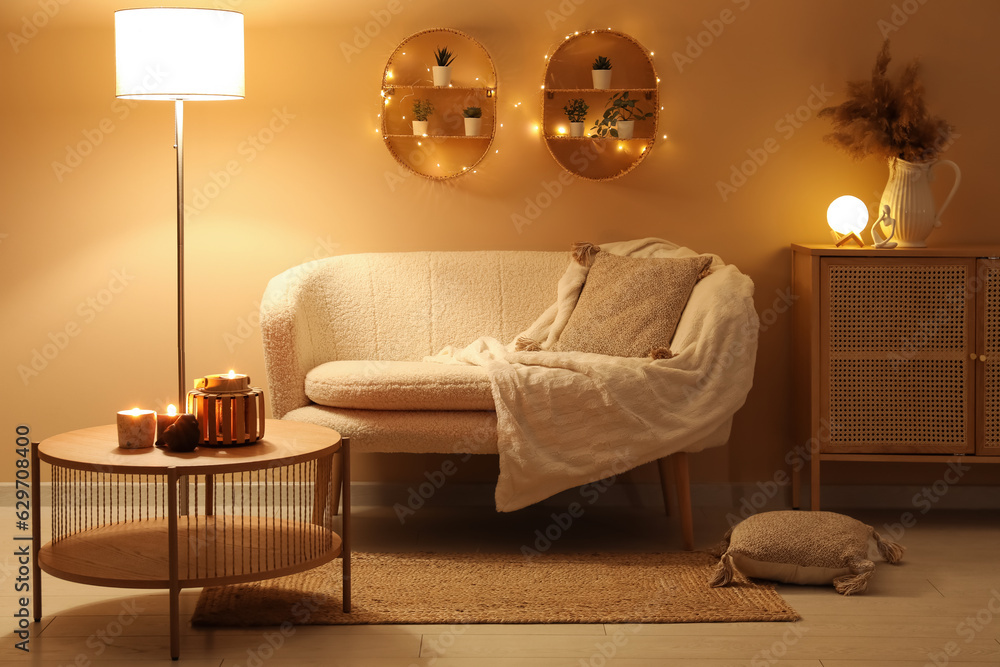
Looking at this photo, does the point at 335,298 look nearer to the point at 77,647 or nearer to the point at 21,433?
the point at 21,433

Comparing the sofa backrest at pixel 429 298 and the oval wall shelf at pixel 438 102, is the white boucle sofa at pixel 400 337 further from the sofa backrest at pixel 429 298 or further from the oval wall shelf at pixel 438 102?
the oval wall shelf at pixel 438 102

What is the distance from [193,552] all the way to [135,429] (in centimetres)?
31

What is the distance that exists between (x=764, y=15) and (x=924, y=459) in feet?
5.04

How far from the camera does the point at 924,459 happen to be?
3.28 m

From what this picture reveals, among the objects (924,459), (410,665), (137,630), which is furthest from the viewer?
(924,459)

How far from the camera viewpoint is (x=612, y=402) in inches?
113

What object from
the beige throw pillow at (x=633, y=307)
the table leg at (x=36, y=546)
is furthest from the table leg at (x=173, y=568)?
the beige throw pillow at (x=633, y=307)

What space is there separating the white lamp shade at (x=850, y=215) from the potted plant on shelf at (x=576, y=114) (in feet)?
2.86

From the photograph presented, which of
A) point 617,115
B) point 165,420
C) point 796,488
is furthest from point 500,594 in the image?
point 617,115

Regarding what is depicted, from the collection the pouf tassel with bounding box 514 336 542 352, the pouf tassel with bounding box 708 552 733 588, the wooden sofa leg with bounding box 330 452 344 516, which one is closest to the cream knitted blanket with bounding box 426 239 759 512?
the pouf tassel with bounding box 514 336 542 352

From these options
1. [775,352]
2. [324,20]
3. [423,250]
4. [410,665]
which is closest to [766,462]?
[775,352]

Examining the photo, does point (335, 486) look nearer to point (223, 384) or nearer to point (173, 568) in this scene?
point (223, 384)

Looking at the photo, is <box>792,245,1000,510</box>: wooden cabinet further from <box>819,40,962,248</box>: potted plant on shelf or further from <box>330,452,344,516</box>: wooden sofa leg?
<box>330,452,344,516</box>: wooden sofa leg

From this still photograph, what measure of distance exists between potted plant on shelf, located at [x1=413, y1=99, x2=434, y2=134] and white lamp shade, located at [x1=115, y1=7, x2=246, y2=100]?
81 centimetres
